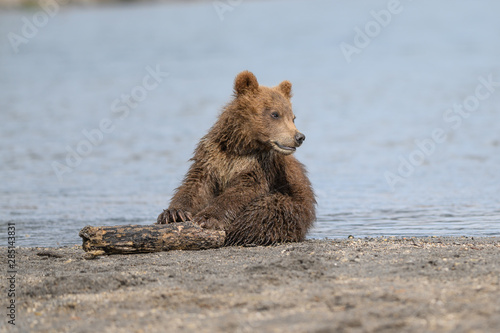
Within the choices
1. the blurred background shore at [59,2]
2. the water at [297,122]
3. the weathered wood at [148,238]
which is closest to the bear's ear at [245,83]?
the weathered wood at [148,238]

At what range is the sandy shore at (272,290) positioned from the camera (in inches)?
187

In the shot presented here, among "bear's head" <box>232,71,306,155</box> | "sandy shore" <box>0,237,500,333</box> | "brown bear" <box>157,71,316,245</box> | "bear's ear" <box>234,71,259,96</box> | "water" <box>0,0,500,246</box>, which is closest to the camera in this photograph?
"sandy shore" <box>0,237,500,333</box>

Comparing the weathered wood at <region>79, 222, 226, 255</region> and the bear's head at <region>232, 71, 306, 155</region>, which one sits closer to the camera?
the weathered wood at <region>79, 222, 226, 255</region>

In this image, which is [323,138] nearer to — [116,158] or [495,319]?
[116,158]

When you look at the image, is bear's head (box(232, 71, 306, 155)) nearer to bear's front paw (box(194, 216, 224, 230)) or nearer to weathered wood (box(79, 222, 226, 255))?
bear's front paw (box(194, 216, 224, 230))

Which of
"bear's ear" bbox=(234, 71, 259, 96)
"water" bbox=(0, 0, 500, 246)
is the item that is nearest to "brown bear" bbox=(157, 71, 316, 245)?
"bear's ear" bbox=(234, 71, 259, 96)

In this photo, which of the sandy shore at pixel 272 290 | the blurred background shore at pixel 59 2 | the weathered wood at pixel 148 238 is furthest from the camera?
the blurred background shore at pixel 59 2

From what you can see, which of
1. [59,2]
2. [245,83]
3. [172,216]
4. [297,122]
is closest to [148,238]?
[172,216]

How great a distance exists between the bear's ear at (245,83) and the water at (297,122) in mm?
1860

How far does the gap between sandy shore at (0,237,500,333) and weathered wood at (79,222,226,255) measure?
4.5 inches

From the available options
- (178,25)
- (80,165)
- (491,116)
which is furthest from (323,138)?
(178,25)

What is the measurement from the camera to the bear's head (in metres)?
8.19

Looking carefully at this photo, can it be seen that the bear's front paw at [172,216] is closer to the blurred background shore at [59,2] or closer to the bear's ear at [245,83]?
the bear's ear at [245,83]

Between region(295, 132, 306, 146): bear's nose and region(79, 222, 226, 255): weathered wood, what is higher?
region(295, 132, 306, 146): bear's nose
